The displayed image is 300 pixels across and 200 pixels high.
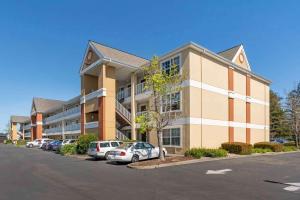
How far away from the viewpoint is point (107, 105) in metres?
29.4

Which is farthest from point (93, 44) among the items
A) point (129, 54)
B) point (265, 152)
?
A: point (265, 152)

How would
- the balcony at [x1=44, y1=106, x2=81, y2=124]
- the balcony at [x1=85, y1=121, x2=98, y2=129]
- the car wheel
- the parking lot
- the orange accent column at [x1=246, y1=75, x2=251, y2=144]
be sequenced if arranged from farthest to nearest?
the balcony at [x1=44, y1=106, x2=81, y2=124]
the balcony at [x1=85, y1=121, x2=98, y2=129]
the orange accent column at [x1=246, y1=75, x2=251, y2=144]
the car wheel
the parking lot

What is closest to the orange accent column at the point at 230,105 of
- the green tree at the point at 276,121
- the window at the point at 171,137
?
the window at the point at 171,137

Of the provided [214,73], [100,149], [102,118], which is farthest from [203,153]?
[102,118]

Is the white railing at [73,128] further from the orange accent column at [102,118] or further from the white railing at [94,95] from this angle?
the orange accent column at [102,118]

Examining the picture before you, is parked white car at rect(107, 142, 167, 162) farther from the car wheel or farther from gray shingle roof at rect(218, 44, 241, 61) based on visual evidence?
gray shingle roof at rect(218, 44, 241, 61)

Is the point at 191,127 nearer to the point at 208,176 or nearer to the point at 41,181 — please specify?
the point at 208,176

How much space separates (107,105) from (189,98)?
30.5ft

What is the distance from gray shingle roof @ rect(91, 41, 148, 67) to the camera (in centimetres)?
3023

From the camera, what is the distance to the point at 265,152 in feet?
Result: 93.8

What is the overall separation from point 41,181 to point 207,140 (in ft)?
53.5

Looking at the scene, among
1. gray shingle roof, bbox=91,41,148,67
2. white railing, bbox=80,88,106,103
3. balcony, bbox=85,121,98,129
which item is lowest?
balcony, bbox=85,121,98,129

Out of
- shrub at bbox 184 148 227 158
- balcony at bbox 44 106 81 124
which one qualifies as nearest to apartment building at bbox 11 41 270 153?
shrub at bbox 184 148 227 158

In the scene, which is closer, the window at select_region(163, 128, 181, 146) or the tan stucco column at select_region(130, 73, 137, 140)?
the window at select_region(163, 128, 181, 146)
